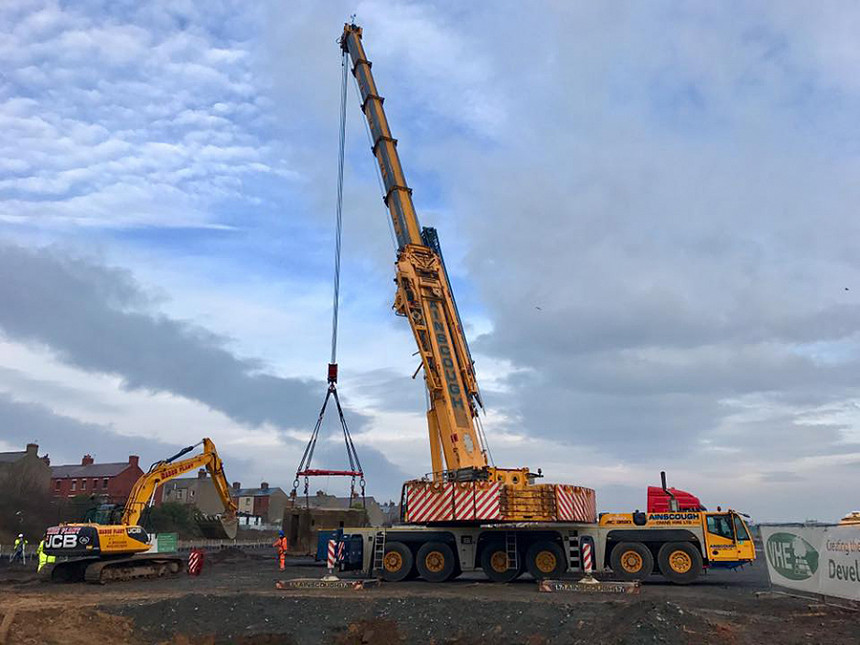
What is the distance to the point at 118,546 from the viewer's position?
928 inches

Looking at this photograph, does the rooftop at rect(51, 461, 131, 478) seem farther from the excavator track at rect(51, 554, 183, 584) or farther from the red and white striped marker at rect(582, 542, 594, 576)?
the red and white striped marker at rect(582, 542, 594, 576)

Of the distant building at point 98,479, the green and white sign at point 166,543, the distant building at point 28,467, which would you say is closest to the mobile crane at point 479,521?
the green and white sign at point 166,543

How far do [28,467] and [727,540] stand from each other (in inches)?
2601

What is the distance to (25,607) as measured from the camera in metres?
16.1

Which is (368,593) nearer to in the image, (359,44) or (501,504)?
(501,504)

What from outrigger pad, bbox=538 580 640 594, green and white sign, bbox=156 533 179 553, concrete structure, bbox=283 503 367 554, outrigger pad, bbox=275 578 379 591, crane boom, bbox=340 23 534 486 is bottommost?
outrigger pad, bbox=275 578 379 591

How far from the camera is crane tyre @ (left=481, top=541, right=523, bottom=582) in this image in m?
20.8

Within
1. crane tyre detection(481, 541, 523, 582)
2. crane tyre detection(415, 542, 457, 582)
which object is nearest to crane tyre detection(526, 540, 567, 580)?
crane tyre detection(481, 541, 523, 582)

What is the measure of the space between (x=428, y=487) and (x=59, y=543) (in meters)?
12.7

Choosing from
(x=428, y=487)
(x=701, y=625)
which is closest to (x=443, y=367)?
(x=428, y=487)

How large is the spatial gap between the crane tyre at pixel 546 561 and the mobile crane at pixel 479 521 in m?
0.03

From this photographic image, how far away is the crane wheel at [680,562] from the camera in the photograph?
65.7 feet

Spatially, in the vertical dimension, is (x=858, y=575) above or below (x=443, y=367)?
below

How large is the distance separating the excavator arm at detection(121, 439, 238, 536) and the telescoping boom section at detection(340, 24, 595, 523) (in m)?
11.3
